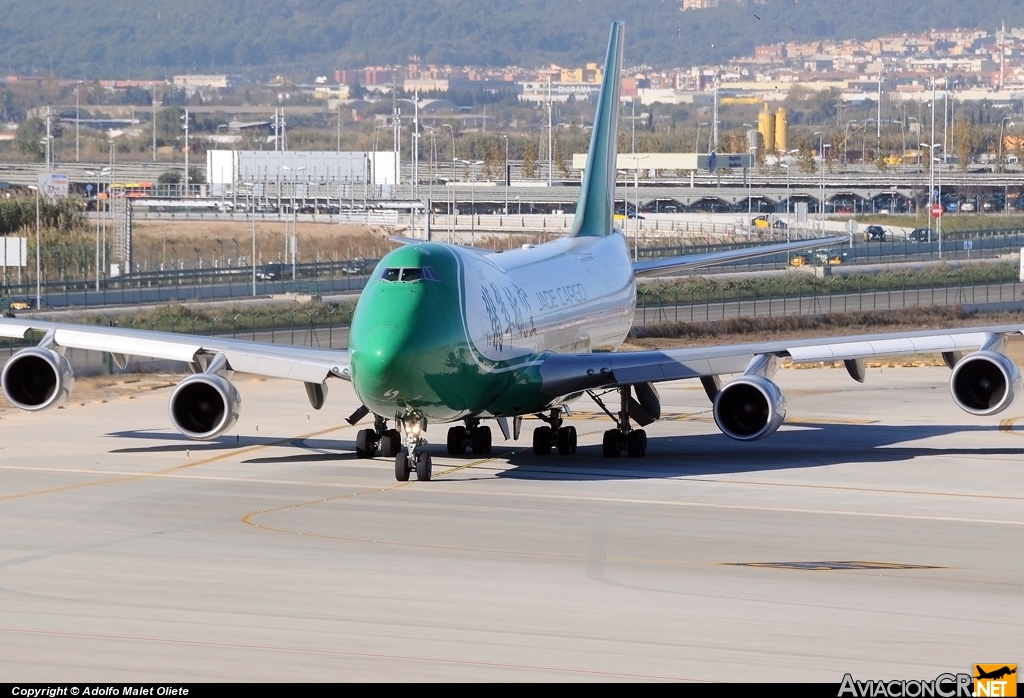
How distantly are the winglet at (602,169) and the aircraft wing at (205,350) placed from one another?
13.2m

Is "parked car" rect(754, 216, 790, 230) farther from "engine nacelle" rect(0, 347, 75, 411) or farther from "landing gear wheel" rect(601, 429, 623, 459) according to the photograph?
"engine nacelle" rect(0, 347, 75, 411)

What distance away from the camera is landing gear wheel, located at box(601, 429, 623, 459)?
35469 millimetres

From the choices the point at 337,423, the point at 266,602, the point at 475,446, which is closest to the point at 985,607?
the point at 266,602

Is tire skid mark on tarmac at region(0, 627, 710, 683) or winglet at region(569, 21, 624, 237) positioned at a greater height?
winglet at region(569, 21, 624, 237)

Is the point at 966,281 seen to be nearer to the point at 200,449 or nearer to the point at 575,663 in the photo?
the point at 200,449

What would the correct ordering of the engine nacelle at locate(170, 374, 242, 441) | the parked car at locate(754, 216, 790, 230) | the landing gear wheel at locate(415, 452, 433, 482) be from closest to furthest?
the landing gear wheel at locate(415, 452, 433, 482)
the engine nacelle at locate(170, 374, 242, 441)
the parked car at locate(754, 216, 790, 230)

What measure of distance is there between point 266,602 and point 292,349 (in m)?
13.8

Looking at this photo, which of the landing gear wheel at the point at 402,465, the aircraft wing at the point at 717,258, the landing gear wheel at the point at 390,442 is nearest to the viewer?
the landing gear wheel at the point at 402,465

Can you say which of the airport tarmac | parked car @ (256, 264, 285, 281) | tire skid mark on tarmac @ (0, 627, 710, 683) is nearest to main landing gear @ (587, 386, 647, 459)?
the airport tarmac

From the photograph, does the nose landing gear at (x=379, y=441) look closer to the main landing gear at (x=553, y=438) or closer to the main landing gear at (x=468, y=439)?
Result: the main landing gear at (x=468, y=439)

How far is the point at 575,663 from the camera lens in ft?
55.8

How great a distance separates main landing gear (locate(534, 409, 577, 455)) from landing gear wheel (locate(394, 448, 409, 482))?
5574 millimetres

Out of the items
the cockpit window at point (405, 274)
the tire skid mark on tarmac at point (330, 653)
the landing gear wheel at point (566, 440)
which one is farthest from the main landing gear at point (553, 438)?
the tire skid mark on tarmac at point (330, 653)

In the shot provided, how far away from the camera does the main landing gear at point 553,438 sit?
36000mm
